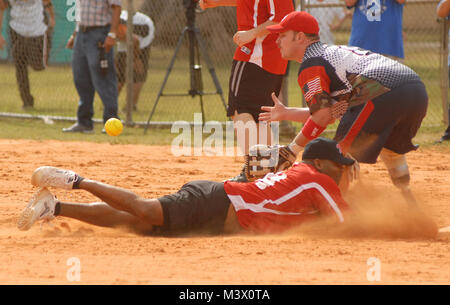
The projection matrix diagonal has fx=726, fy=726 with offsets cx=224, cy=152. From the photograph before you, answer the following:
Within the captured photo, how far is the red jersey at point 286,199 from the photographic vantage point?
5.08 meters

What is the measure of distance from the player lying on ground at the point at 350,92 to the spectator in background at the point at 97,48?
Answer: 19.2 ft

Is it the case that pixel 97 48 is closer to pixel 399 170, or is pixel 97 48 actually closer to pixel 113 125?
pixel 113 125

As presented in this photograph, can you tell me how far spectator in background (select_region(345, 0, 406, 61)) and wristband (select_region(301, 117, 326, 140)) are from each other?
505cm

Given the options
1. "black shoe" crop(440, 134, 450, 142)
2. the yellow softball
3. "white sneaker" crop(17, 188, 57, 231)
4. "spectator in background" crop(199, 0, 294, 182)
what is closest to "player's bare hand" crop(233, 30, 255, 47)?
"spectator in background" crop(199, 0, 294, 182)

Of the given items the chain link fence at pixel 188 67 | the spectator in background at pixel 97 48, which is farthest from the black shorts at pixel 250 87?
the spectator in background at pixel 97 48

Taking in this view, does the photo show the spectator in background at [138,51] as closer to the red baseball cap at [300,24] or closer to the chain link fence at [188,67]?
the chain link fence at [188,67]

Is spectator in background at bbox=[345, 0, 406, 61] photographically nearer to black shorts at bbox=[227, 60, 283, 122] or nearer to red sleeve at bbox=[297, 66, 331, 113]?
black shorts at bbox=[227, 60, 283, 122]

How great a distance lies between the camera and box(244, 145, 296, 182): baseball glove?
5.55 m

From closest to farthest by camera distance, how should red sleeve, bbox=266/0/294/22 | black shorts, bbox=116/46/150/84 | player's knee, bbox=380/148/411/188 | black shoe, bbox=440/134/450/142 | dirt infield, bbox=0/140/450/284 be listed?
1. dirt infield, bbox=0/140/450/284
2. player's knee, bbox=380/148/411/188
3. red sleeve, bbox=266/0/294/22
4. black shoe, bbox=440/134/450/142
5. black shorts, bbox=116/46/150/84

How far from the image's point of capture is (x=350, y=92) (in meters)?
5.34

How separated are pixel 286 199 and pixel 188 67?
532 inches
